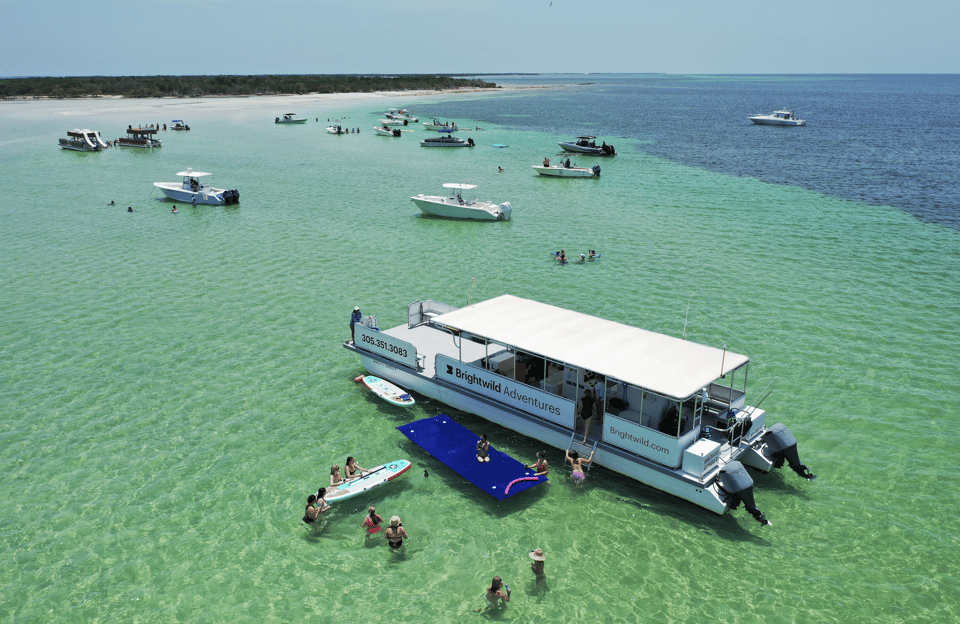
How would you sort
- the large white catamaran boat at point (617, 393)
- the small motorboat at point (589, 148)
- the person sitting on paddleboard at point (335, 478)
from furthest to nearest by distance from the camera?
the small motorboat at point (589, 148)
the person sitting on paddleboard at point (335, 478)
the large white catamaran boat at point (617, 393)

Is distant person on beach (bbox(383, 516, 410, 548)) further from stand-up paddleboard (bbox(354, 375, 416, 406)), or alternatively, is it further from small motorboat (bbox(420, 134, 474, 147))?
small motorboat (bbox(420, 134, 474, 147))

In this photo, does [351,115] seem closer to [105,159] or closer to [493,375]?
[105,159]

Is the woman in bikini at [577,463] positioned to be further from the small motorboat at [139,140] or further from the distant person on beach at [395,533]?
the small motorboat at [139,140]

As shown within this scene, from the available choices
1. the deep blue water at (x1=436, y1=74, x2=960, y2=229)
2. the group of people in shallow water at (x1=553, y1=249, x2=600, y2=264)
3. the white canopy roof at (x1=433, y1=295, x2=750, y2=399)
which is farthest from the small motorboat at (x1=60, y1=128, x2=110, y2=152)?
the white canopy roof at (x1=433, y1=295, x2=750, y2=399)

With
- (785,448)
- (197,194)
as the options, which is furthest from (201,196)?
(785,448)

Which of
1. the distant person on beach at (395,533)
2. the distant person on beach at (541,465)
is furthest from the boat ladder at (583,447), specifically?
the distant person on beach at (395,533)

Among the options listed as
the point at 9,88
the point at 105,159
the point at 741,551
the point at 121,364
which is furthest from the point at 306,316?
the point at 9,88

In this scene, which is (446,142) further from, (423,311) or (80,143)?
(423,311)
